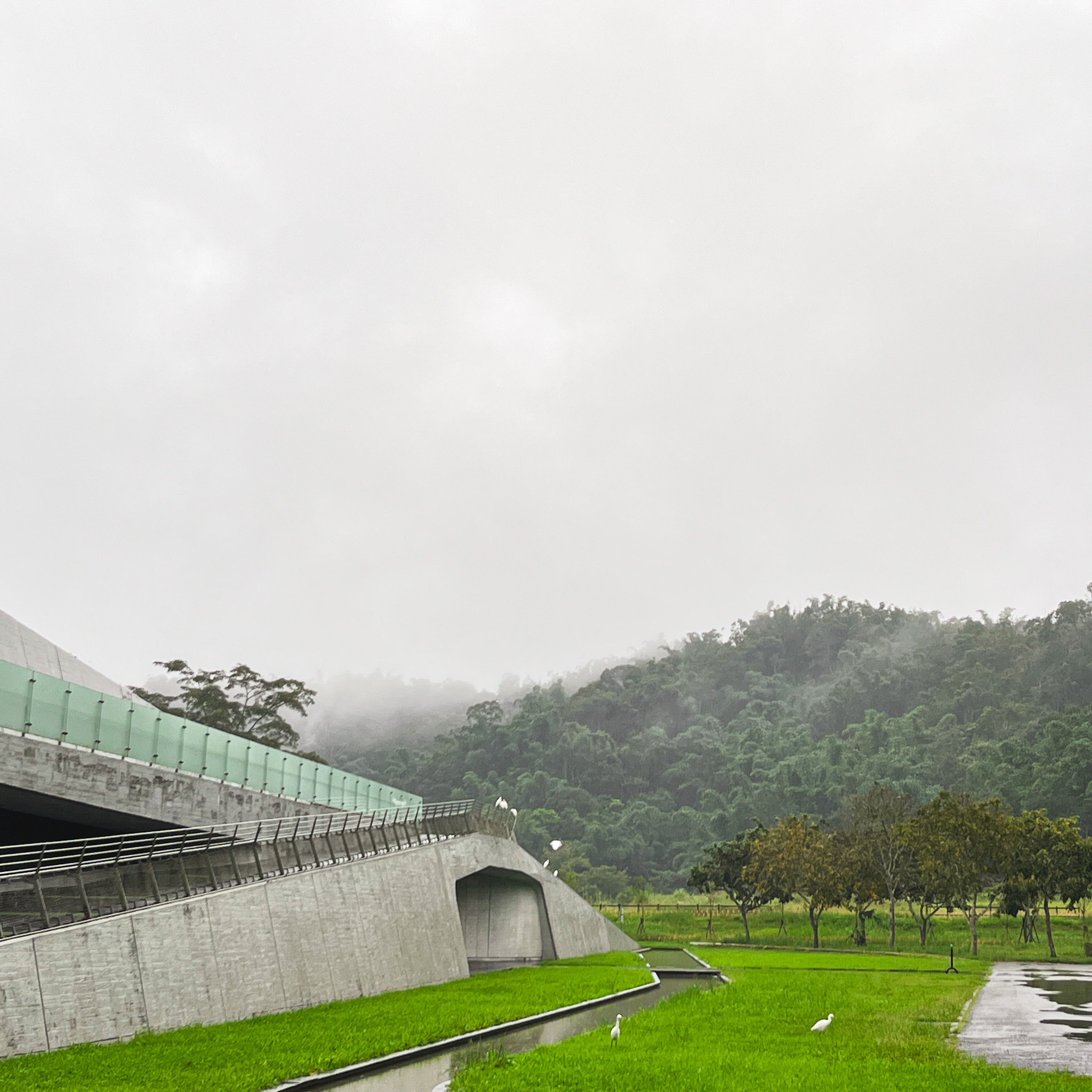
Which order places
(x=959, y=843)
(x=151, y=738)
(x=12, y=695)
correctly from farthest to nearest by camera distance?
1. (x=959, y=843)
2. (x=151, y=738)
3. (x=12, y=695)

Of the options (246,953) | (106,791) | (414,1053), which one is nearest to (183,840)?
(246,953)

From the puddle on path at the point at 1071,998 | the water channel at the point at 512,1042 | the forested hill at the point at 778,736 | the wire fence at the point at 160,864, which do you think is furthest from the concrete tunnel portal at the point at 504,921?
the forested hill at the point at 778,736

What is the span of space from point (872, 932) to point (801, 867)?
12.5 m

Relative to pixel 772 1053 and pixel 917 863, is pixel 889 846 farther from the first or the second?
pixel 772 1053

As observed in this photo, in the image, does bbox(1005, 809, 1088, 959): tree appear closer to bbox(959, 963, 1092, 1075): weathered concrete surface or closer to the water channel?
bbox(959, 963, 1092, 1075): weathered concrete surface

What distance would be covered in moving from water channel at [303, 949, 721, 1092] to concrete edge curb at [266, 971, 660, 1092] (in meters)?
0.09

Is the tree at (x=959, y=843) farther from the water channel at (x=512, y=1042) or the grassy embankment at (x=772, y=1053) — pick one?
the grassy embankment at (x=772, y=1053)

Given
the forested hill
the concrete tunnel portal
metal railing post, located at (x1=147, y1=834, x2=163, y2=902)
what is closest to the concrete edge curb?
metal railing post, located at (x1=147, y1=834, x2=163, y2=902)

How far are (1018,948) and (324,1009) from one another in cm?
4193

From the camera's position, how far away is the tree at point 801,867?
50938mm

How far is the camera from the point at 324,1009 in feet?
60.4

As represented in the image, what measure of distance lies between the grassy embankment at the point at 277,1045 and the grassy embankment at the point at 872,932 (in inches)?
1306

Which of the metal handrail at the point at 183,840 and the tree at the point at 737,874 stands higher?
the metal handrail at the point at 183,840

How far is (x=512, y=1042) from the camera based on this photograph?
52.4ft
